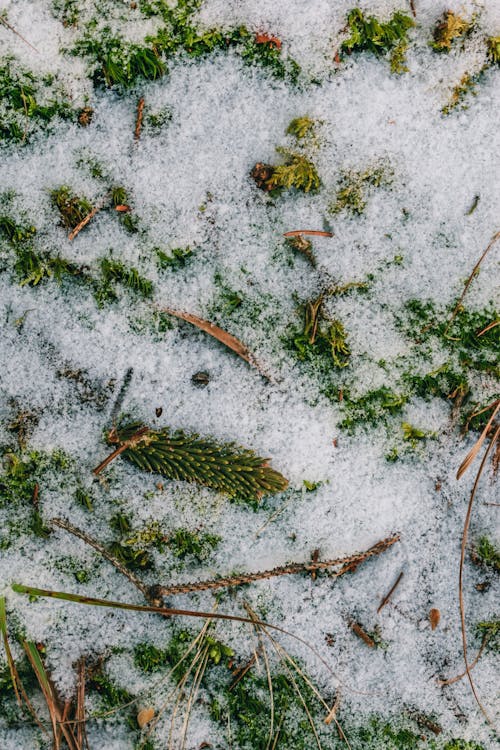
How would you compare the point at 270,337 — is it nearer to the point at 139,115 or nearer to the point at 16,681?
the point at 139,115

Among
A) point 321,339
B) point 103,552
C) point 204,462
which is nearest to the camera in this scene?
point 204,462

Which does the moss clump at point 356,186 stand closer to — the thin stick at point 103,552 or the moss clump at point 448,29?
the moss clump at point 448,29

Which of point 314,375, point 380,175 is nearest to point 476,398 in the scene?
point 314,375

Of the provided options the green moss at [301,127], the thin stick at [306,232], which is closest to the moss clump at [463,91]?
the green moss at [301,127]

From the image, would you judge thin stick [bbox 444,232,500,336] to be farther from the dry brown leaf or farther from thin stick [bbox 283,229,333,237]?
the dry brown leaf

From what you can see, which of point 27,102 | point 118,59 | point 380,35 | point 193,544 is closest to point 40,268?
point 27,102

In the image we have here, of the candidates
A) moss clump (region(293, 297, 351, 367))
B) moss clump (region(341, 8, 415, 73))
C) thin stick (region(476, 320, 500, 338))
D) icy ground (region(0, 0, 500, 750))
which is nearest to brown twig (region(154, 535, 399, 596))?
icy ground (region(0, 0, 500, 750))

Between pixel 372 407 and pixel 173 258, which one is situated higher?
pixel 173 258

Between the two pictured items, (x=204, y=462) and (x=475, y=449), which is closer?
(x=204, y=462)
